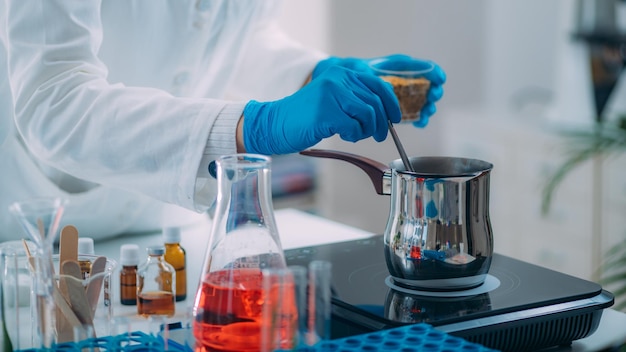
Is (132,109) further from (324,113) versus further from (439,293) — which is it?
(439,293)

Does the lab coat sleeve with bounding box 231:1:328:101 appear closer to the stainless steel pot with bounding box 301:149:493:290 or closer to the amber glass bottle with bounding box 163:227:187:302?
the amber glass bottle with bounding box 163:227:187:302

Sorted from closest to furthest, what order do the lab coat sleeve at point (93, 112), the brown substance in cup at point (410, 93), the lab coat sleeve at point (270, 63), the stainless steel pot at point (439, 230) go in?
the stainless steel pot at point (439, 230) → the lab coat sleeve at point (93, 112) → the brown substance in cup at point (410, 93) → the lab coat sleeve at point (270, 63)

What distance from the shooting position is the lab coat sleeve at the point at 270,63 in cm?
160

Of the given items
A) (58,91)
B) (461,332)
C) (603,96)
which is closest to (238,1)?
(58,91)

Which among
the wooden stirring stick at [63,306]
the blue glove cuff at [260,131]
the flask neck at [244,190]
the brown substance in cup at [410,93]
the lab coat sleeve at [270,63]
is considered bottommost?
the wooden stirring stick at [63,306]

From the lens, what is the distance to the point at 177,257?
124cm

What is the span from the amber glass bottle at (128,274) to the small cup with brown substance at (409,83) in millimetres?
480

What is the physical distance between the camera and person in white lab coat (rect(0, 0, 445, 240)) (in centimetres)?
113

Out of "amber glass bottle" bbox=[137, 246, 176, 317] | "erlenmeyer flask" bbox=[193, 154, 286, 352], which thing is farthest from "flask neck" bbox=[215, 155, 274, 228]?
"amber glass bottle" bbox=[137, 246, 176, 317]

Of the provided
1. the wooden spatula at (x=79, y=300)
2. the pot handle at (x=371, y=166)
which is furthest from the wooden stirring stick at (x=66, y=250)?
the pot handle at (x=371, y=166)

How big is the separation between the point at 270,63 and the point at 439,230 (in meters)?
0.78

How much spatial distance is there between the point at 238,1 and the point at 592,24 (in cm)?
195

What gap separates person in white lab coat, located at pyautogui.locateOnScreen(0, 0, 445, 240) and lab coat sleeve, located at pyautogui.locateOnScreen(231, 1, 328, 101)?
0.12m

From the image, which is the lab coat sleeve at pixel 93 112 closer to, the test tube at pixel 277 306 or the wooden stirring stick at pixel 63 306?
the wooden stirring stick at pixel 63 306
